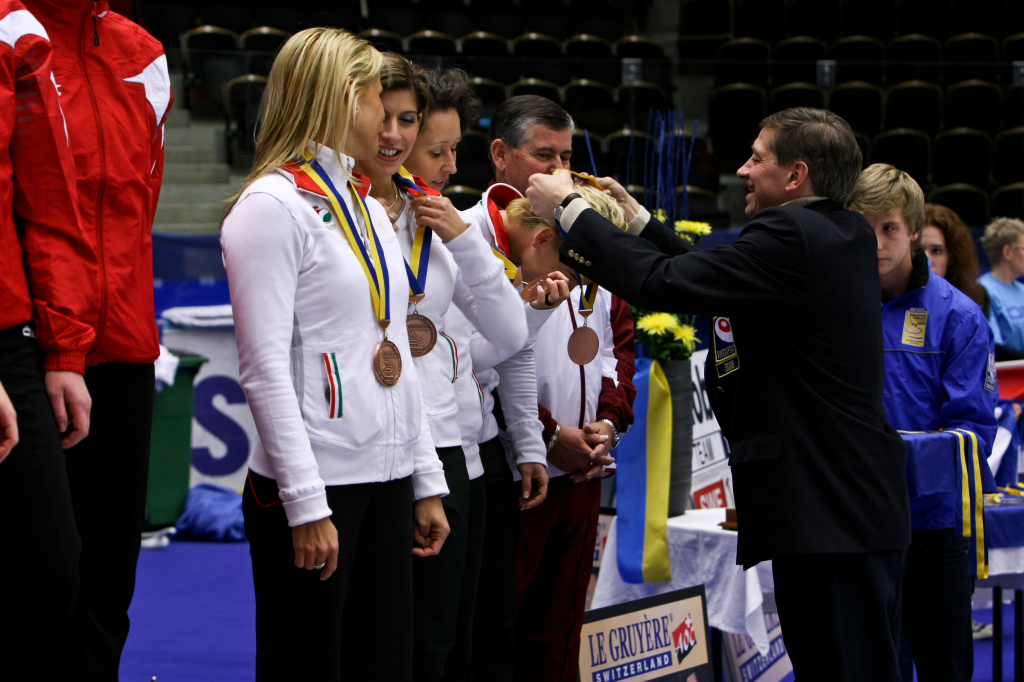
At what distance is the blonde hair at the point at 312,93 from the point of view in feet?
4.90

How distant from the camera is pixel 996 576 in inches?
109

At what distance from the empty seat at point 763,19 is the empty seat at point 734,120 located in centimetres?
276

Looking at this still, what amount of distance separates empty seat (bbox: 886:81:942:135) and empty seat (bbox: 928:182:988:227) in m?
0.66

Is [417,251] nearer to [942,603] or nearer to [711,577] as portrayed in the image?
[711,577]

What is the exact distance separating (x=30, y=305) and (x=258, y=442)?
14.3 inches

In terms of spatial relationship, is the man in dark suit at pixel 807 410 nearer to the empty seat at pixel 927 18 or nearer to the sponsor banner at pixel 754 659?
the sponsor banner at pixel 754 659

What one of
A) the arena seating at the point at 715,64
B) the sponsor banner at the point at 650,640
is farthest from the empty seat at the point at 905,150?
the sponsor banner at the point at 650,640

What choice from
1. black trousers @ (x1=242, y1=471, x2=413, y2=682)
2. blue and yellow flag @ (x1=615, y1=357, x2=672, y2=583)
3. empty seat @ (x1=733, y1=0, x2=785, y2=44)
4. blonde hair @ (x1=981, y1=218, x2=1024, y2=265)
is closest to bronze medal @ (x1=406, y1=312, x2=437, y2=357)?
black trousers @ (x1=242, y1=471, x2=413, y2=682)

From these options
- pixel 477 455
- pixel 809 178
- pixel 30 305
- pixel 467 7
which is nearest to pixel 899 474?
pixel 809 178

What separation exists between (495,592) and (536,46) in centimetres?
748

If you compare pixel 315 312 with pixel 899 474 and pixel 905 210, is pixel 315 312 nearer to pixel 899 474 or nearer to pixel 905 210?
pixel 899 474

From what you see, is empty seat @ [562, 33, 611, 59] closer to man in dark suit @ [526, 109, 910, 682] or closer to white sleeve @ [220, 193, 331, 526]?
man in dark suit @ [526, 109, 910, 682]

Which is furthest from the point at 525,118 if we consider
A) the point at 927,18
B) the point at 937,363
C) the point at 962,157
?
the point at 927,18

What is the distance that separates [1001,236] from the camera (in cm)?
459
